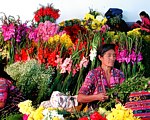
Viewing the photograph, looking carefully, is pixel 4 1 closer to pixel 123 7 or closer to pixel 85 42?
pixel 123 7

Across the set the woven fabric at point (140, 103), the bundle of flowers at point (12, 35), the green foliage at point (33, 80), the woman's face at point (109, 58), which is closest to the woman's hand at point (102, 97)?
the woven fabric at point (140, 103)

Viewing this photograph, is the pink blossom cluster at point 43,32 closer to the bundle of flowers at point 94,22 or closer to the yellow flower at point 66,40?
the yellow flower at point 66,40

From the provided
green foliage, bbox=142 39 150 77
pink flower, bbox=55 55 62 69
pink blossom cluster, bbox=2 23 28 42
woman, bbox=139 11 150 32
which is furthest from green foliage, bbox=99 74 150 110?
woman, bbox=139 11 150 32

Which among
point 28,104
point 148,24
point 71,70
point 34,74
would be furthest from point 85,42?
point 28,104

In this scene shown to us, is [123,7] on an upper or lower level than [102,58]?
upper

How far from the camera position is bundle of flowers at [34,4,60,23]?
8.59 meters

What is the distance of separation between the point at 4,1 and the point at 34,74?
296 cm

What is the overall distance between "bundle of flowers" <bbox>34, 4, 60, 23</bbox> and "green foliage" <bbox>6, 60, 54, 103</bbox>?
7.42ft

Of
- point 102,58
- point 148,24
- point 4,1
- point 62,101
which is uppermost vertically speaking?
point 4,1

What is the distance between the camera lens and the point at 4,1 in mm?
8930

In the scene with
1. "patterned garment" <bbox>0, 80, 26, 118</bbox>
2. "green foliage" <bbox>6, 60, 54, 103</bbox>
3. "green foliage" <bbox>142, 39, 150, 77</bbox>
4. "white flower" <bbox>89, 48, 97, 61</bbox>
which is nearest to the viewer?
"patterned garment" <bbox>0, 80, 26, 118</bbox>

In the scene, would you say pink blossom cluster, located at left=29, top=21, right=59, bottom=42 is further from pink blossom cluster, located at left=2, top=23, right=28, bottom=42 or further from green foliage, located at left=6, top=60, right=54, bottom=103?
green foliage, located at left=6, top=60, right=54, bottom=103

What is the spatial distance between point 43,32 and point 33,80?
3.81 ft

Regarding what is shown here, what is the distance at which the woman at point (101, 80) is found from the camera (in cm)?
552
